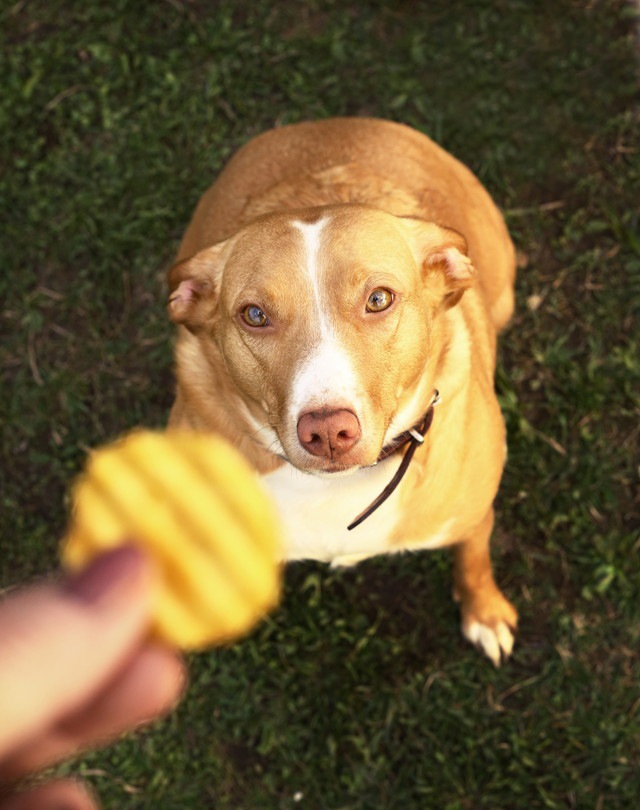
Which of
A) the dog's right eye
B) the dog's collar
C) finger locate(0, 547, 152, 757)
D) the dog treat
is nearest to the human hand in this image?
finger locate(0, 547, 152, 757)

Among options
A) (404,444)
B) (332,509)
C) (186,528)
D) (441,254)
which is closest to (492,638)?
(332,509)

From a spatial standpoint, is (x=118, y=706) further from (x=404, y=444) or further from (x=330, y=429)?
(x=404, y=444)

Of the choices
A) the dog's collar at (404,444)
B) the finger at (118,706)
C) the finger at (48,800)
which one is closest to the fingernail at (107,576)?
the finger at (118,706)

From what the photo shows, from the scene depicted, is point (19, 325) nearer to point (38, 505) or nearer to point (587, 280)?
point (38, 505)

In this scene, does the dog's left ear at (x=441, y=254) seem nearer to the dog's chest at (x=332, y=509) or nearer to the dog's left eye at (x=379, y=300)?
the dog's left eye at (x=379, y=300)

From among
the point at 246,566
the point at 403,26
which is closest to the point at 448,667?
the point at 246,566

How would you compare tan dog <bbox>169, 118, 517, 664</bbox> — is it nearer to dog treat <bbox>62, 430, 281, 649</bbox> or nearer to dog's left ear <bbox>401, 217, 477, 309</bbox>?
dog's left ear <bbox>401, 217, 477, 309</bbox>
